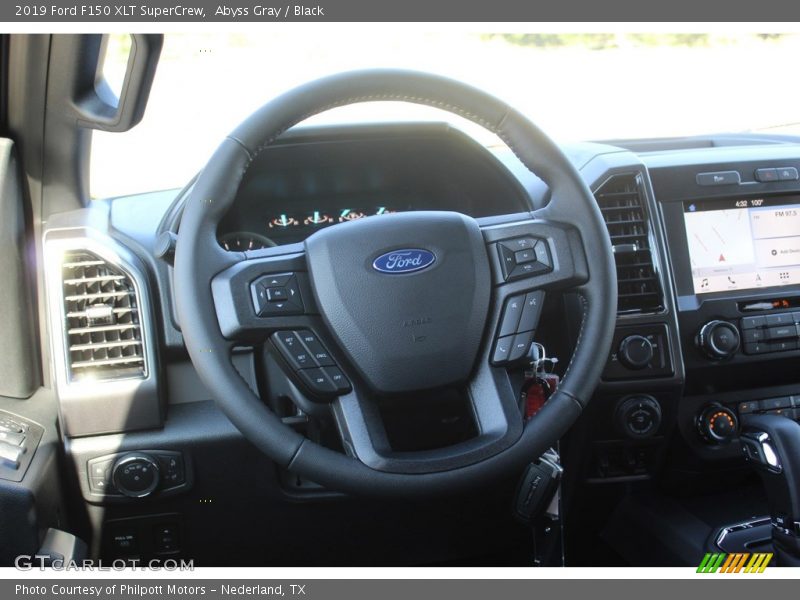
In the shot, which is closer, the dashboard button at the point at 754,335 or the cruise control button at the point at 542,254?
the cruise control button at the point at 542,254

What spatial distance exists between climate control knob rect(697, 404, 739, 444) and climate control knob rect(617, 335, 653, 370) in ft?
0.92

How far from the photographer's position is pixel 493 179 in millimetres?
2084

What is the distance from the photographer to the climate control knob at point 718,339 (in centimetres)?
209

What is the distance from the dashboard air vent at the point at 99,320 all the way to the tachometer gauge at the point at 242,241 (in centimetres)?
33

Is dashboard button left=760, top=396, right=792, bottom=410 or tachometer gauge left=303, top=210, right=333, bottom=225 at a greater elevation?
tachometer gauge left=303, top=210, right=333, bottom=225

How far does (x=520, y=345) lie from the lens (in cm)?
153

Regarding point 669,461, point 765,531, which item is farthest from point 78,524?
point 765,531

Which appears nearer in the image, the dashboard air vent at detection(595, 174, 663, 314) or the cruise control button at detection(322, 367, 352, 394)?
the cruise control button at detection(322, 367, 352, 394)

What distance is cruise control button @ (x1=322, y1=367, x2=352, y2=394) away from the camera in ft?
4.72

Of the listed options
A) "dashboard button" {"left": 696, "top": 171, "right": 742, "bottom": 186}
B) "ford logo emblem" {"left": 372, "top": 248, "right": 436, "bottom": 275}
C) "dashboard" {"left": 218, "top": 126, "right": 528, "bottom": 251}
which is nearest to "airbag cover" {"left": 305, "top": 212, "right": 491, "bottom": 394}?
"ford logo emblem" {"left": 372, "top": 248, "right": 436, "bottom": 275}

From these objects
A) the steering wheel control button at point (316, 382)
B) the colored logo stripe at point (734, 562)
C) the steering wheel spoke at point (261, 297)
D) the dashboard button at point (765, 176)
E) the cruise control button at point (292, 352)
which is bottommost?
the colored logo stripe at point (734, 562)

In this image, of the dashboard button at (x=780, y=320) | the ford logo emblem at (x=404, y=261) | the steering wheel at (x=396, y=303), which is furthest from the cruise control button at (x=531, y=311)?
the dashboard button at (x=780, y=320)

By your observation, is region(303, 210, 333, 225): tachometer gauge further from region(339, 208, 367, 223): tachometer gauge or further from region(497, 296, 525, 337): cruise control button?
region(497, 296, 525, 337): cruise control button

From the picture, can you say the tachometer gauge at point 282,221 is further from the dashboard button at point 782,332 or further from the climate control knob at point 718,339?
the dashboard button at point 782,332
